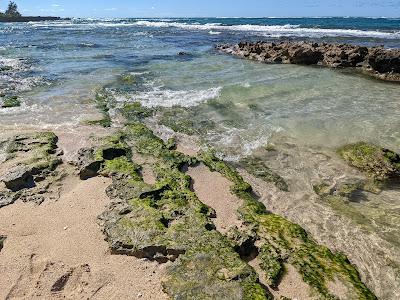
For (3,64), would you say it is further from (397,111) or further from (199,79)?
(397,111)

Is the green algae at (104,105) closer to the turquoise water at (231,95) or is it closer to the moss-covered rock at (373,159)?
the turquoise water at (231,95)

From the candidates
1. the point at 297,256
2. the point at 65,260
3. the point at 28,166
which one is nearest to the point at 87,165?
the point at 28,166

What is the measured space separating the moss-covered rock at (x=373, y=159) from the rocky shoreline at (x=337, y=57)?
37.8 ft

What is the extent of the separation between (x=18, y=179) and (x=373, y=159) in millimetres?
8610

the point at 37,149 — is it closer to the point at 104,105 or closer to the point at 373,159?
the point at 104,105

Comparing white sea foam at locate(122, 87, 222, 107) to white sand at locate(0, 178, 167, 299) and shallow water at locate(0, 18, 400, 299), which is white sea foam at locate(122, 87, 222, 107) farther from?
white sand at locate(0, 178, 167, 299)

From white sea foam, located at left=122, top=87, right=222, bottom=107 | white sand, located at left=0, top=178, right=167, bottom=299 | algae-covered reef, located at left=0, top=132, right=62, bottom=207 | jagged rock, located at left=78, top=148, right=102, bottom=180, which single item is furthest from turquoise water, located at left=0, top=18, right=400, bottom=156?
white sand, located at left=0, top=178, right=167, bottom=299

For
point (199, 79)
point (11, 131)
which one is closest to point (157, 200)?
point (11, 131)

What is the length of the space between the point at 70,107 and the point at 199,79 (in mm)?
7643

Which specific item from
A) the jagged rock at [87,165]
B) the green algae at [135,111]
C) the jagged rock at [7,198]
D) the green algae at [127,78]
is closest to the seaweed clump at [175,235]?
the jagged rock at [87,165]

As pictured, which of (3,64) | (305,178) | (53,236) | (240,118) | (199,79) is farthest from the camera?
(3,64)

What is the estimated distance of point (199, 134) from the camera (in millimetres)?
12125

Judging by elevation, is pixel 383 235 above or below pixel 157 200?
below

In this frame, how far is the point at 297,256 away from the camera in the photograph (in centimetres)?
622
